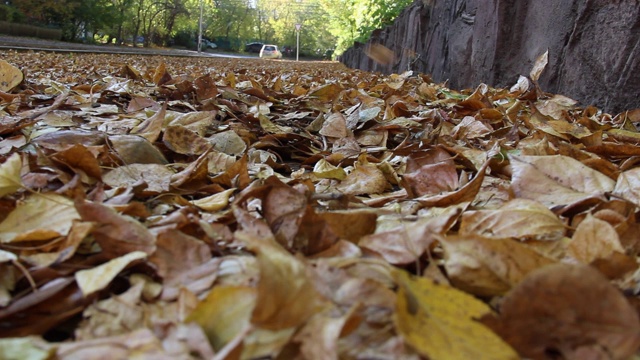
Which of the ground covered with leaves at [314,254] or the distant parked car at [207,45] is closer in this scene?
the ground covered with leaves at [314,254]

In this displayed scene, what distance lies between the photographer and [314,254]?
0.77m

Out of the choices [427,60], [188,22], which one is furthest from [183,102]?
[188,22]

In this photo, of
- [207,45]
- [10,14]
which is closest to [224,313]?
[10,14]

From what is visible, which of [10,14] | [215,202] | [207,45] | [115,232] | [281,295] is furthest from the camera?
[207,45]

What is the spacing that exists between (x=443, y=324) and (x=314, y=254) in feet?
0.81

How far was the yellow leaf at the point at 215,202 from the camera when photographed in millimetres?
1020

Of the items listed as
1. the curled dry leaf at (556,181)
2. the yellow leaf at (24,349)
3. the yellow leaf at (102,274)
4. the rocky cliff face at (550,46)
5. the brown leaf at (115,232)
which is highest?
the rocky cliff face at (550,46)

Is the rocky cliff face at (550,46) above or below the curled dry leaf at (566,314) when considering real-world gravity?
above

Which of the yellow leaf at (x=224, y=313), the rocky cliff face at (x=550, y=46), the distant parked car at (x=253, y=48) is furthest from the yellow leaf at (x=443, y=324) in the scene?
the distant parked car at (x=253, y=48)

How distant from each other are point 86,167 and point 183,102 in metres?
1.19

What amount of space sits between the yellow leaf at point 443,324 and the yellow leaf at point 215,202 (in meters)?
0.48

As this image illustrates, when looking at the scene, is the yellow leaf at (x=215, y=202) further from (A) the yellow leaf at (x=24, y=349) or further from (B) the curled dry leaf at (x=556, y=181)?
(B) the curled dry leaf at (x=556, y=181)

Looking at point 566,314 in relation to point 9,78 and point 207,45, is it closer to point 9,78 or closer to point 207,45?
point 9,78

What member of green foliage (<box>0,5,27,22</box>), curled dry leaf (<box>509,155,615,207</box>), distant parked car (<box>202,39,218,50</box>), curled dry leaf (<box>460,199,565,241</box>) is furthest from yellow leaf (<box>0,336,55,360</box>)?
distant parked car (<box>202,39,218,50</box>)
